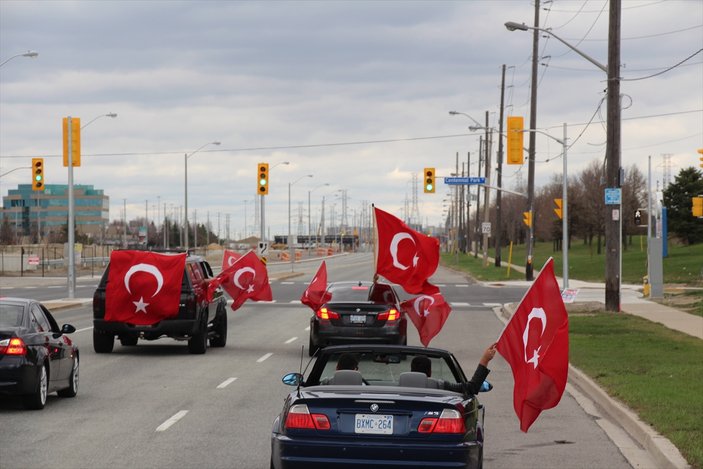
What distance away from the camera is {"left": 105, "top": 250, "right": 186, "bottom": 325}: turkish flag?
888 inches

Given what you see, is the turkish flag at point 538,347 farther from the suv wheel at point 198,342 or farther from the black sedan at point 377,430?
the suv wheel at point 198,342

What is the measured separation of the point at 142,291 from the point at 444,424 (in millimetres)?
15046

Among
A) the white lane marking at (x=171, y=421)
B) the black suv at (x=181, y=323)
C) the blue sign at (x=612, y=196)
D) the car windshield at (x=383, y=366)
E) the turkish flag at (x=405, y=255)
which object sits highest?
the blue sign at (x=612, y=196)

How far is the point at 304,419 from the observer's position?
8.50m

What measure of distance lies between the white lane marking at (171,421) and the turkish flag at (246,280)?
38.2 ft

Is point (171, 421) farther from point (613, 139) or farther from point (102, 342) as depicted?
point (613, 139)

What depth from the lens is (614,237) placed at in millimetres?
33375

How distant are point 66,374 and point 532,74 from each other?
47.7m

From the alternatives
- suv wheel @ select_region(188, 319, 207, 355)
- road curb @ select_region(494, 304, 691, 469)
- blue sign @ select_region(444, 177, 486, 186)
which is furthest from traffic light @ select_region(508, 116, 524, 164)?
road curb @ select_region(494, 304, 691, 469)

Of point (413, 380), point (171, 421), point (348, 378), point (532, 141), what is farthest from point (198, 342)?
point (532, 141)

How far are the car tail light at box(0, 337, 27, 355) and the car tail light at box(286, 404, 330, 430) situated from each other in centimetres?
666

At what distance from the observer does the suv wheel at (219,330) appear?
25.0 meters

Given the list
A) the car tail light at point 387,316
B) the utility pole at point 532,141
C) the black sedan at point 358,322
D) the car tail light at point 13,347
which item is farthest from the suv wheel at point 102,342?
the utility pole at point 532,141

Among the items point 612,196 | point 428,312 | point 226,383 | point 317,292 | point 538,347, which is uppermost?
point 612,196
